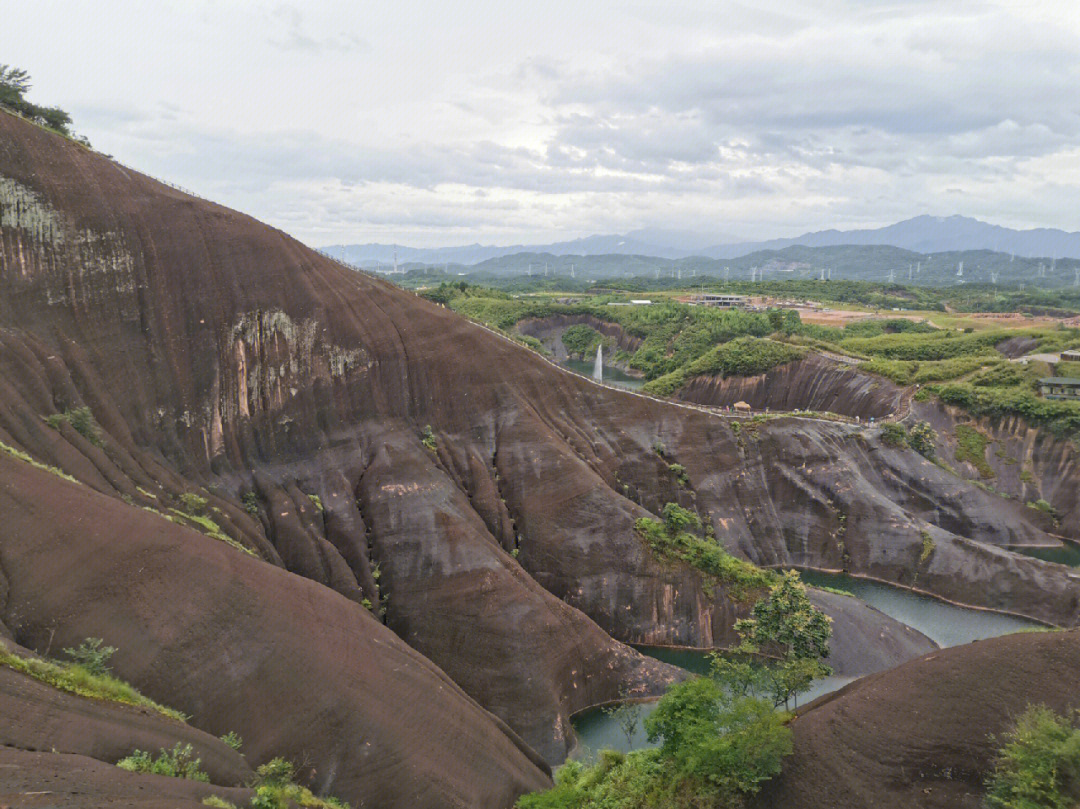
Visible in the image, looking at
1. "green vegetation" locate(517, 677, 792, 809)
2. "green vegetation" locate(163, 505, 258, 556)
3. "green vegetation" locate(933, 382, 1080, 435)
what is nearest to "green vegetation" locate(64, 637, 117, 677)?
"green vegetation" locate(163, 505, 258, 556)

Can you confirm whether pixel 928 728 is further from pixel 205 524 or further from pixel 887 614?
pixel 205 524

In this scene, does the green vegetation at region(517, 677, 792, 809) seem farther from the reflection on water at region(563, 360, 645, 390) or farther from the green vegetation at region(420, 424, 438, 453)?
the reflection on water at region(563, 360, 645, 390)

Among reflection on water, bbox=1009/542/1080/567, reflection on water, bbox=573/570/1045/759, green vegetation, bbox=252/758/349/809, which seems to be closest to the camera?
green vegetation, bbox=252/758/349/809

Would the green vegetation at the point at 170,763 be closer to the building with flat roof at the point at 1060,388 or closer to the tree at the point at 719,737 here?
the tree at the point at 719,737

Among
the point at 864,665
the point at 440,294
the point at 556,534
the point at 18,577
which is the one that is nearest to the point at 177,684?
the point at 18,577

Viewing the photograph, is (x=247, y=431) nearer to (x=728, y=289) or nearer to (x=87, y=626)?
(x=87, y=626)

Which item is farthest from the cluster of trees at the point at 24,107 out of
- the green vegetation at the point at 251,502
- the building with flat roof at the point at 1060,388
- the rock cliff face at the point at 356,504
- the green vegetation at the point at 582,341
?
the green vegetation at the point at 582,341

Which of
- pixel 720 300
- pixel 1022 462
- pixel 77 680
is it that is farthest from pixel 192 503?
pixel 720 300
